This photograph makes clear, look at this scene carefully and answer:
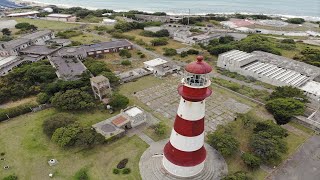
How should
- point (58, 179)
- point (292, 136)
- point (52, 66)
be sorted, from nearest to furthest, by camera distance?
point (58, 179)
point (292, 136)
point (52, 66)

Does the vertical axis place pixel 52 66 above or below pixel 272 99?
above

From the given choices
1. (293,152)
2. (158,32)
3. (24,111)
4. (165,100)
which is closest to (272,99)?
(293,152)

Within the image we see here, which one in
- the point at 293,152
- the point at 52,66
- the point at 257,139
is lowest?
the point at 293,152

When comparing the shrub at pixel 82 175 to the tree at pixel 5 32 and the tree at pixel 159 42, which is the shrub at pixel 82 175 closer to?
the tree at pixel 159 42

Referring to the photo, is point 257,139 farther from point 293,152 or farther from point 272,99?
point 272,99

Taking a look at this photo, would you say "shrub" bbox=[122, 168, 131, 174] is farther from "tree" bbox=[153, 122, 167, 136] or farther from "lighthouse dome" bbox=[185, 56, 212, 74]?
"lighthouse dome" bbox=[185, 56, 212, 74]

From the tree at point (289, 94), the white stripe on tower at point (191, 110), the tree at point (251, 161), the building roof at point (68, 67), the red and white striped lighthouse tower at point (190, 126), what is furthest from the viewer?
the building roof at point (68, 67)

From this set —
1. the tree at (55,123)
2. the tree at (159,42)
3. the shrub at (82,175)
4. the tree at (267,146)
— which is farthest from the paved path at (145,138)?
the tree at (159,42)
